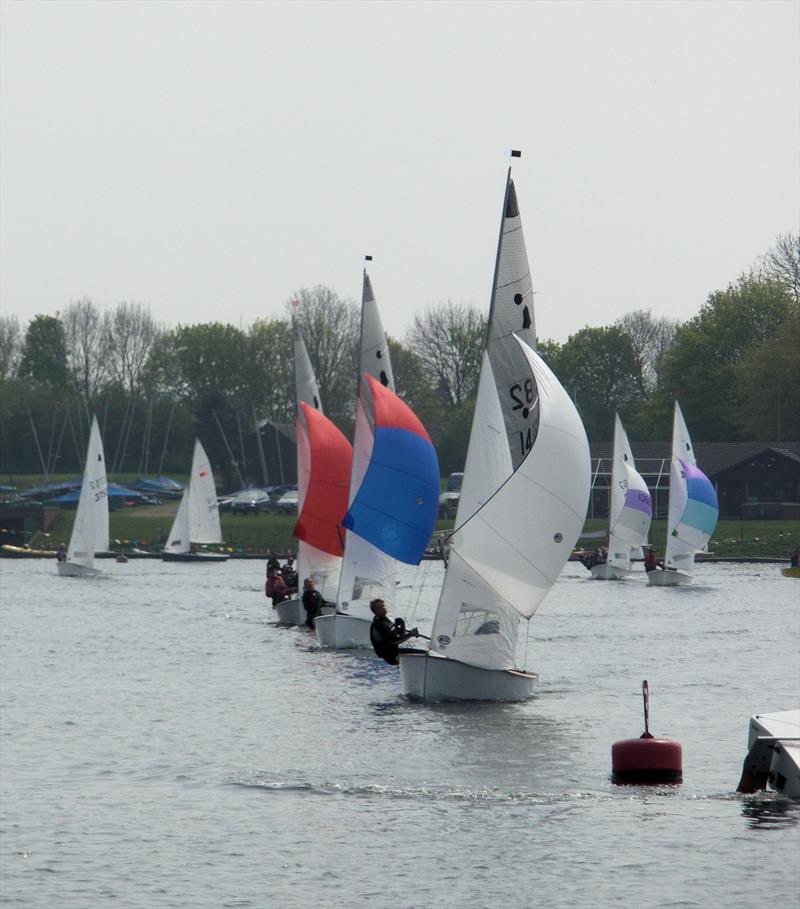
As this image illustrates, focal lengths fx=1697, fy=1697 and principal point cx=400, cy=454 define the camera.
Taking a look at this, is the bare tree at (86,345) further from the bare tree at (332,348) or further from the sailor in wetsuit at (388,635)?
the sailor in wetsuit at (388,635)

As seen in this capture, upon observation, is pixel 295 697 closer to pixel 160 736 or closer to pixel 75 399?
pixel 160 736

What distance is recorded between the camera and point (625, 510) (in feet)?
243

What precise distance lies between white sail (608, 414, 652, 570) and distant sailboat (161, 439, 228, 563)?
73.9 feet

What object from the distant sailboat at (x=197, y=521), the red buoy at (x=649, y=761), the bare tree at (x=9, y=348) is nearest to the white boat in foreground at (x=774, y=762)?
the red buoy at (x=649, y=761)

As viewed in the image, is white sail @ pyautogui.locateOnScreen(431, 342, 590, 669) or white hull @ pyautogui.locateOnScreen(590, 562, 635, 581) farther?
white hull @ pyautogui.locateOnScreen(590, 562, 635, 581)

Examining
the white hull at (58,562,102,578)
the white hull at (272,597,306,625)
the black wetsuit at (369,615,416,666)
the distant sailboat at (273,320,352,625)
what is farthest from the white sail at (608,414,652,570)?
the black wetsuit at (369,615,416,666)

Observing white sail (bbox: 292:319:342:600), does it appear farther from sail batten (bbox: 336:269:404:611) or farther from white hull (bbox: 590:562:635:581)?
white hull (bbox: 590:562:635:581)

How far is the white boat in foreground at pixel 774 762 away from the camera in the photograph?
66.2 feet

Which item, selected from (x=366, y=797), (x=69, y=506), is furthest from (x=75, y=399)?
(x=366, y=797)

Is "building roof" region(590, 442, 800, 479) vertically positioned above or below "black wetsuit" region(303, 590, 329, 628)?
above

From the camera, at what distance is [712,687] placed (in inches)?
1278

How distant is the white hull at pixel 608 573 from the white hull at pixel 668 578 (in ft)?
20.0

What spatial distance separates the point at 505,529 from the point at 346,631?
11705mm

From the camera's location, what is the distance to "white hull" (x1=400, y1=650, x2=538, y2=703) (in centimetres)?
2770
